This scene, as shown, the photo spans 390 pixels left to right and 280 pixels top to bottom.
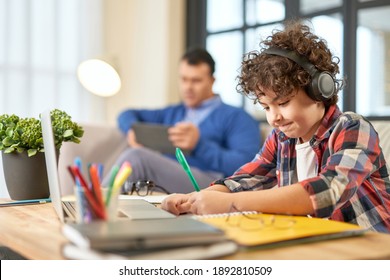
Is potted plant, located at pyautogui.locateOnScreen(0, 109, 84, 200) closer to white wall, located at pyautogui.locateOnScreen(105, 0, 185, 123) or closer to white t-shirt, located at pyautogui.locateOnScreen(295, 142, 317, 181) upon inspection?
white t-shirt, located at pyautogui.locateOnScreen(295, 142, 317, 181)

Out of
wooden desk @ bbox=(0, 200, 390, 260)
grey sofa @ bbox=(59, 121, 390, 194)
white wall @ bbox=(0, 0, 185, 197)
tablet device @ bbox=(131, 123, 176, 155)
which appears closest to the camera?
wooden desk @ bbox=(0, 200, 390, 260)

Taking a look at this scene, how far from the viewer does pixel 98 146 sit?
104 inches

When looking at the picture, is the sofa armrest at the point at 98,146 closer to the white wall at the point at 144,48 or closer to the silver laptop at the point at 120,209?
the white wall at the point at 144,48

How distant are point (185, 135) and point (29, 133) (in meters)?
1.19

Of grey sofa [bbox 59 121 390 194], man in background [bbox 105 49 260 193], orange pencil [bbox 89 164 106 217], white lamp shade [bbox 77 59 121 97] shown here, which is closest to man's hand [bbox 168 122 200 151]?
man in background [bbox 105 49 260 193]

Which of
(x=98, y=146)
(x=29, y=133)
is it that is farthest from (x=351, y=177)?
(x=98, y=146)

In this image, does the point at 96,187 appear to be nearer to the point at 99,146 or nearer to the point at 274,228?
the point at 274,228

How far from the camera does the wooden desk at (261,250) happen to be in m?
0.55

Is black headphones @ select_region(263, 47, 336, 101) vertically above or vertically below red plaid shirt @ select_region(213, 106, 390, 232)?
above

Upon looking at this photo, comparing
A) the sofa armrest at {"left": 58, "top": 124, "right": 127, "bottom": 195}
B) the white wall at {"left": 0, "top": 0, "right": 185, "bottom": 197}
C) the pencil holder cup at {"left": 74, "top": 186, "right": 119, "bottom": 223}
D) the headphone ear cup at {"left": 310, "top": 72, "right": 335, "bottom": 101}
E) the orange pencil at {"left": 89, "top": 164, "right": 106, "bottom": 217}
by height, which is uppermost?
the white wall at {"left": 0, "top": 0, "right": 185, "bottom": 197}

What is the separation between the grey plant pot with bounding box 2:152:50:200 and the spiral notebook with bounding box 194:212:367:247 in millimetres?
591

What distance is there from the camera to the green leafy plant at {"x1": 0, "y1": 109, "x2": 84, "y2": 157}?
114 cm

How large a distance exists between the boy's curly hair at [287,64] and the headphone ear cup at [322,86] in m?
0.02
